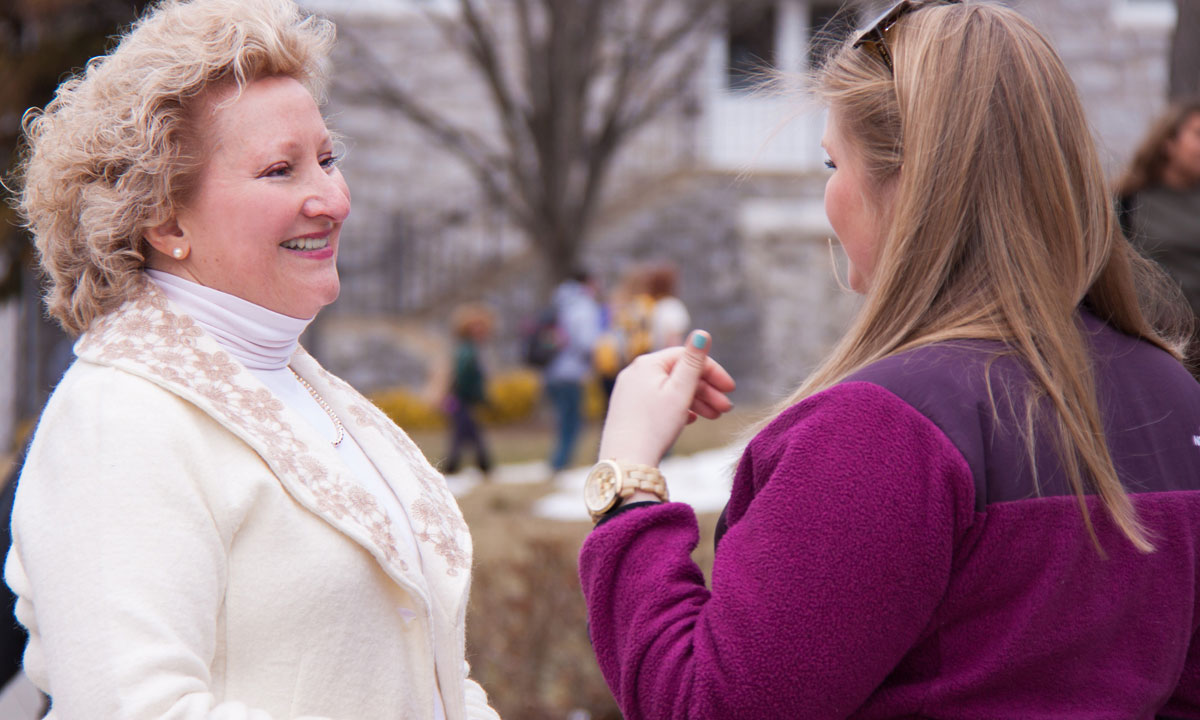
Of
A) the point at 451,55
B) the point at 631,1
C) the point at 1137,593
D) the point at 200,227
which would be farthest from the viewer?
the point at 451,55

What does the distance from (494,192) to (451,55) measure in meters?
3.33

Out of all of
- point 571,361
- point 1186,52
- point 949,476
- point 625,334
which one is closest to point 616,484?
point 949,476

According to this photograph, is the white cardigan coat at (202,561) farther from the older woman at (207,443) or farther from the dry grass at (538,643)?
the dry grass at (538,643)

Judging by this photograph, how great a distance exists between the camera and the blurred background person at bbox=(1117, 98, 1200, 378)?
4195mm

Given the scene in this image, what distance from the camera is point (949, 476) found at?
4.48ft

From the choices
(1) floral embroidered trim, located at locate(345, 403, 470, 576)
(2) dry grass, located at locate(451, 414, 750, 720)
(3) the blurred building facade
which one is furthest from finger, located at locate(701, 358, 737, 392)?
(3) the blurred building facade

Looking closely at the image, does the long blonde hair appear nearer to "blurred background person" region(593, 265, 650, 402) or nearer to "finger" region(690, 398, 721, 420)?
"finger" region(690, 398, 721, 420)

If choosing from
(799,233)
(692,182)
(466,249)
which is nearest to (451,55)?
(466,249)

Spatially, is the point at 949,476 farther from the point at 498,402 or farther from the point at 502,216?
the point at 502,216

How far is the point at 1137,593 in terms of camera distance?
1471 mm

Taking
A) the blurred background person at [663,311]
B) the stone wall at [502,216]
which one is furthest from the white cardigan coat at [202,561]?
the stone wall at [502,216]

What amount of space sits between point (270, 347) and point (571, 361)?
822cm

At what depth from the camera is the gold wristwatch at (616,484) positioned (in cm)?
163

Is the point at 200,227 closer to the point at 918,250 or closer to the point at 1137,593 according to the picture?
the point at 918,250
